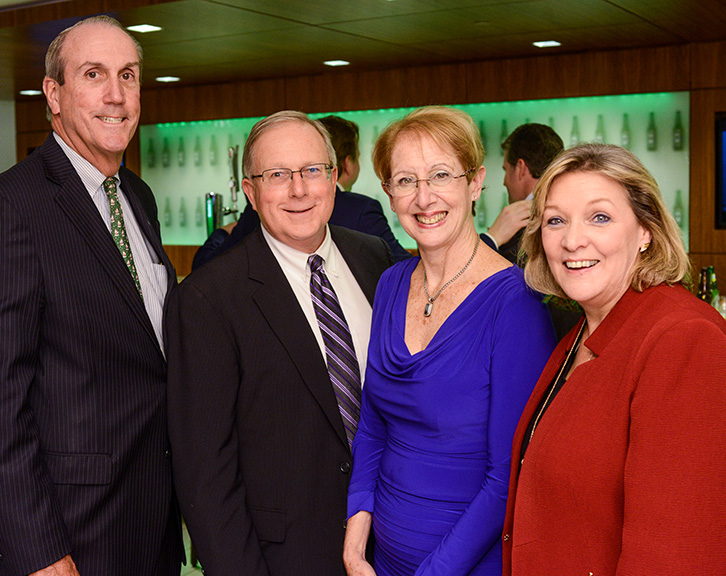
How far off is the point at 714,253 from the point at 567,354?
4.22 meters

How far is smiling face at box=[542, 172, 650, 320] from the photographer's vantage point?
1.36 meters

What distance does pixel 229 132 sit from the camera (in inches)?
290

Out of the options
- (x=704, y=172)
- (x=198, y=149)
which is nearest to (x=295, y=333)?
(x=704, y=172)

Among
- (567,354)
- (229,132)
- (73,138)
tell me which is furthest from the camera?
(229,132)

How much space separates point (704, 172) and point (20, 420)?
4769 millimetres

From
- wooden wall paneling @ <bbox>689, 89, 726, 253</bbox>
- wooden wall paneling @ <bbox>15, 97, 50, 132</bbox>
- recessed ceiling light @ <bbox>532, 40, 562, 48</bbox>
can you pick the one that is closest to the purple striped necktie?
recessed ceiling light @ <bbox>532, 40, 562, 48</bbox>

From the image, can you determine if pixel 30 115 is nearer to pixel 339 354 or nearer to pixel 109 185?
pixel 109 185

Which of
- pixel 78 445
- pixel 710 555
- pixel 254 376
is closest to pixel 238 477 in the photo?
pixel 254 376

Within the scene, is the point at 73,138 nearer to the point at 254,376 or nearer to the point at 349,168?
the point at 254,376

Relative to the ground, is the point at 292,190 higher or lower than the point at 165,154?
lower

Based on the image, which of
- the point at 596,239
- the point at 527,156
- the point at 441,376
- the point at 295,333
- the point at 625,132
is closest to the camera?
the point at 596,239

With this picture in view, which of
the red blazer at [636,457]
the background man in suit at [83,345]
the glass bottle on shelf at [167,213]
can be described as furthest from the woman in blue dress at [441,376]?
the glass bottle on shelf at [167,213]

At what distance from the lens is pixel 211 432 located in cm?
173

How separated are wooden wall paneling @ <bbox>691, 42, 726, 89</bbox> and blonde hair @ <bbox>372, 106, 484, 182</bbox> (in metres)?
4.07
